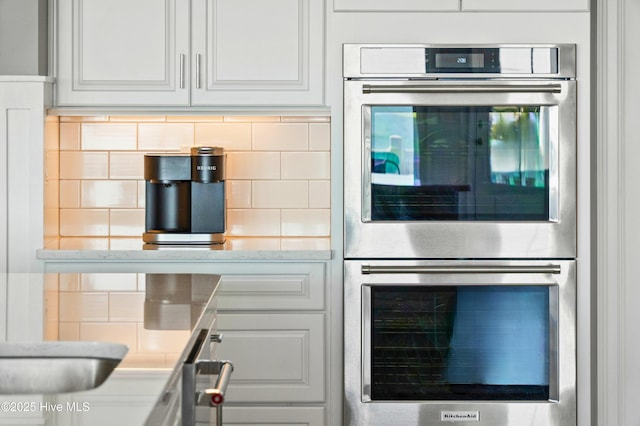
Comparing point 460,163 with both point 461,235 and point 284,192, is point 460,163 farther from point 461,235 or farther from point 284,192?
point 284,192

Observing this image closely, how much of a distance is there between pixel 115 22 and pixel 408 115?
108 cm

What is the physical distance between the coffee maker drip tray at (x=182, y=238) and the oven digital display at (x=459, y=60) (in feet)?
3.28

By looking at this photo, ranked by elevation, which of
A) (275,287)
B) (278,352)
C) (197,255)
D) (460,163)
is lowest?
(278,352)

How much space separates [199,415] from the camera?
5.07 feet

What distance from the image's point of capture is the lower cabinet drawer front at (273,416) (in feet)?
10.3

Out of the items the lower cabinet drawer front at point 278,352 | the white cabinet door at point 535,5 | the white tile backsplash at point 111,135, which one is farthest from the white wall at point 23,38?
the white cabinet door at point 535,5

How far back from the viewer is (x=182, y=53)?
323 cm

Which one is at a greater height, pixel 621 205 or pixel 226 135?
pixel 226 135

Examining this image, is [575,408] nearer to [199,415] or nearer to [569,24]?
[569,24]

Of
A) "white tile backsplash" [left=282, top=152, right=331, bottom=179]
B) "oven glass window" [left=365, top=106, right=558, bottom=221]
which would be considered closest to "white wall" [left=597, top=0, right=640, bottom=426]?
"oven glass window" [left=365, top=106, right=558, bottom=221]

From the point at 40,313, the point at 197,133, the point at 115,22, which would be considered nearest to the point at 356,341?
the point at 197,133

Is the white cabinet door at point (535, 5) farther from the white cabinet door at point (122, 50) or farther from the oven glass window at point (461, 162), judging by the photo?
the white cabinet door at point (122, 50)

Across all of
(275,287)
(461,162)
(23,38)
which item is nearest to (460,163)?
(461,162)

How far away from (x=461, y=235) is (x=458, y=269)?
0.38 ft
